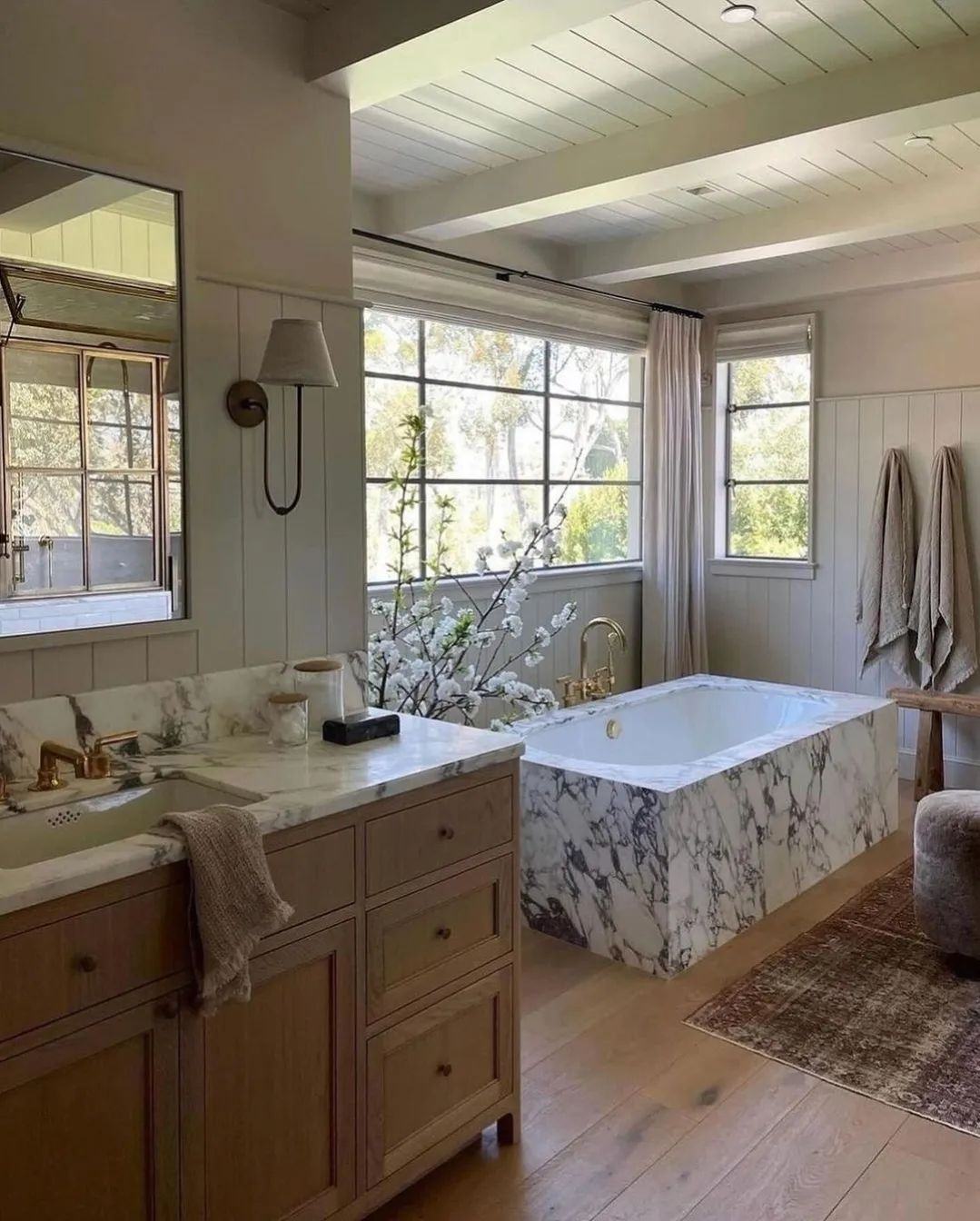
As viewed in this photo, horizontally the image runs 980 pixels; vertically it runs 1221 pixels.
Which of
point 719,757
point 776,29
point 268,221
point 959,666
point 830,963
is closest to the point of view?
point 268,221

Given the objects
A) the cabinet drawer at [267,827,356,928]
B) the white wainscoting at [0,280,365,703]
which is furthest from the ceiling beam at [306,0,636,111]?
the cabinet drawer at [267,827,356,928]

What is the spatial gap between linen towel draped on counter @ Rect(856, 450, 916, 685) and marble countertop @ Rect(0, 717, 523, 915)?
311cm

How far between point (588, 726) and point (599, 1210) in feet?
6.70

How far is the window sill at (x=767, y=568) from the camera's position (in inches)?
206

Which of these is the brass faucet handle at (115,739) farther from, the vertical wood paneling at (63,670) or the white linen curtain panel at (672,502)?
the white linen curtain panel at (672,502)

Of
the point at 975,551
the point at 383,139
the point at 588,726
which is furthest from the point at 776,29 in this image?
the point at 975,551

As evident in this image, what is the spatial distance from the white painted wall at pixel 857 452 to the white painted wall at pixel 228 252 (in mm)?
3230

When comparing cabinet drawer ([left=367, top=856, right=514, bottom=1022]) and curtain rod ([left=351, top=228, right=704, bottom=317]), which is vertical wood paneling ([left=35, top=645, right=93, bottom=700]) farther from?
curtain rod ([left=351, top=228, right=704, bottom=317])

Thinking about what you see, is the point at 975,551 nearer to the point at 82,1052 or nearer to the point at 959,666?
the point at 959,666

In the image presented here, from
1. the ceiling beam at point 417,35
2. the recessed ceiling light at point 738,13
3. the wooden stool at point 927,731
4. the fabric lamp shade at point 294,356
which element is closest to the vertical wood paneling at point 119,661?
the fabric lamp shade at point 294,356

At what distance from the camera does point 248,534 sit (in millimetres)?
2328

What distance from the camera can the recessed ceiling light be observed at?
241cm

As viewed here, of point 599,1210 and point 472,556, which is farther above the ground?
point 472,556

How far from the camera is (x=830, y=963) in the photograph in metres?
3.09
